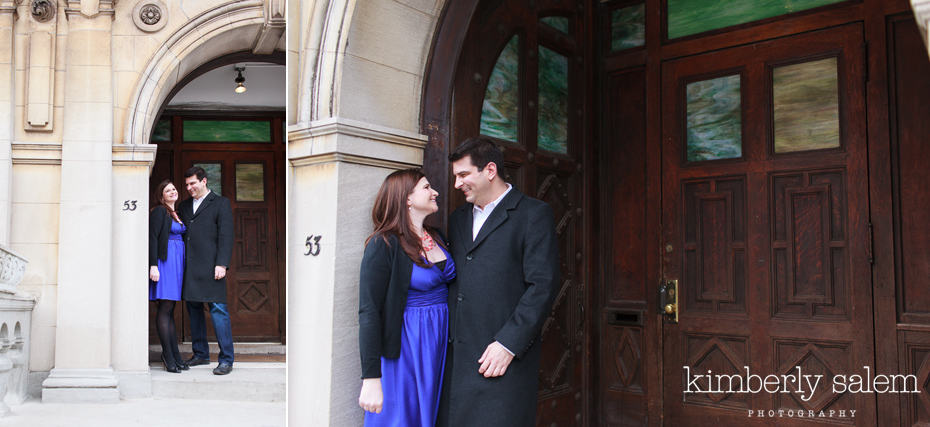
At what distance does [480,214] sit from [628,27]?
182 centimetres

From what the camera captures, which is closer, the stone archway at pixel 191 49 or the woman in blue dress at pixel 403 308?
the stone archway at pixel 191 49

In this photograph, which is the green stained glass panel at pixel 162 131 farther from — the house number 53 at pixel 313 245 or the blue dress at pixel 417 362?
the blue dress at pixel 417 362

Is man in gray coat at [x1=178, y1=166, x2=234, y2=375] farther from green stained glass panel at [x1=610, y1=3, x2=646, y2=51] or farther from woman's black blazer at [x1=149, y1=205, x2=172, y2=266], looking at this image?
green stained glass panel at [x1=610, y1=3, x2=646, y2=51]

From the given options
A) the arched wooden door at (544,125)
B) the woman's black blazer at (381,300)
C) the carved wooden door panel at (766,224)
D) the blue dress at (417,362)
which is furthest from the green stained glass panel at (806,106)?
the woman's black blazer at (381,300)

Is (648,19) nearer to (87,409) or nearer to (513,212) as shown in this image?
(513,212)

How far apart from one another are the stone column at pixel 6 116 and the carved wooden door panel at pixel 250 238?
2.04 feet

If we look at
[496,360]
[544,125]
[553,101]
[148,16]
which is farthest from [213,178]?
[553,101]

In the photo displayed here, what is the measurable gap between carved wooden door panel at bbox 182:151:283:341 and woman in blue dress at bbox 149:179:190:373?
162 millimetres

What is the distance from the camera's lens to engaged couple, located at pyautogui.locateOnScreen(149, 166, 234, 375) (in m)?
2.83

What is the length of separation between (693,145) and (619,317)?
3.31 ft

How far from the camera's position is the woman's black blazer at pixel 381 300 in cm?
281

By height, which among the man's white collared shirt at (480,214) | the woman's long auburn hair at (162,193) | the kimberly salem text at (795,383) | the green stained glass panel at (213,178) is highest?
the green stained glass panel at (213,178)

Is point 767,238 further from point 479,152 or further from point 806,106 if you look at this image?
point 479,152

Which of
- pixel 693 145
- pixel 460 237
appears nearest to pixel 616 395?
pixel 693 145
